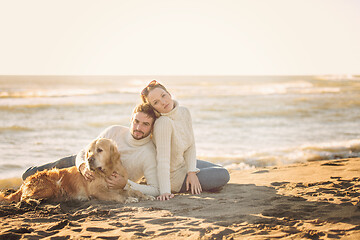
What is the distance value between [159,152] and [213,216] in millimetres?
1109

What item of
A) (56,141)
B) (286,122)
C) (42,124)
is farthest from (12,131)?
(286,122)

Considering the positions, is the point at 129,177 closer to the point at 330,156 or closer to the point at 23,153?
the point at 23,153

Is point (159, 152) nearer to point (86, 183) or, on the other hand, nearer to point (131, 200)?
point (131, 200)

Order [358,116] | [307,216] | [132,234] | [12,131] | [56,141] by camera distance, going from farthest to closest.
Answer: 1. [358,116]
2. [12,131]
3. [56,141]
4. [307,216]
5. [132,234]

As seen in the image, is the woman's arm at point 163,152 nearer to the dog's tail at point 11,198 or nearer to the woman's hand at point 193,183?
the woman's hand at point 193,183

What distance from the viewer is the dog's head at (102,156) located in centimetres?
387

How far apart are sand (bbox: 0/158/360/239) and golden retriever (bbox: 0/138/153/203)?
116mm

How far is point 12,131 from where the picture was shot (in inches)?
421

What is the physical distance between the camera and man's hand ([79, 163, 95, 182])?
13.0 ft

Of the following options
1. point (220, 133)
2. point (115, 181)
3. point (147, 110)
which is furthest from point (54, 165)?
point (220, 133)

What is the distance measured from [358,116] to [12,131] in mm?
13208

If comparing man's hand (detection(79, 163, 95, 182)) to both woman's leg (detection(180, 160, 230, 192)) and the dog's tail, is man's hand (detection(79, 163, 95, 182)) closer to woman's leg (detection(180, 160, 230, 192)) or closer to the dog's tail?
the dog's tail

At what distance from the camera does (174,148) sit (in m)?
4.37

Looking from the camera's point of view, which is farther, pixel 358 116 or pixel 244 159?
pixel 358 116
